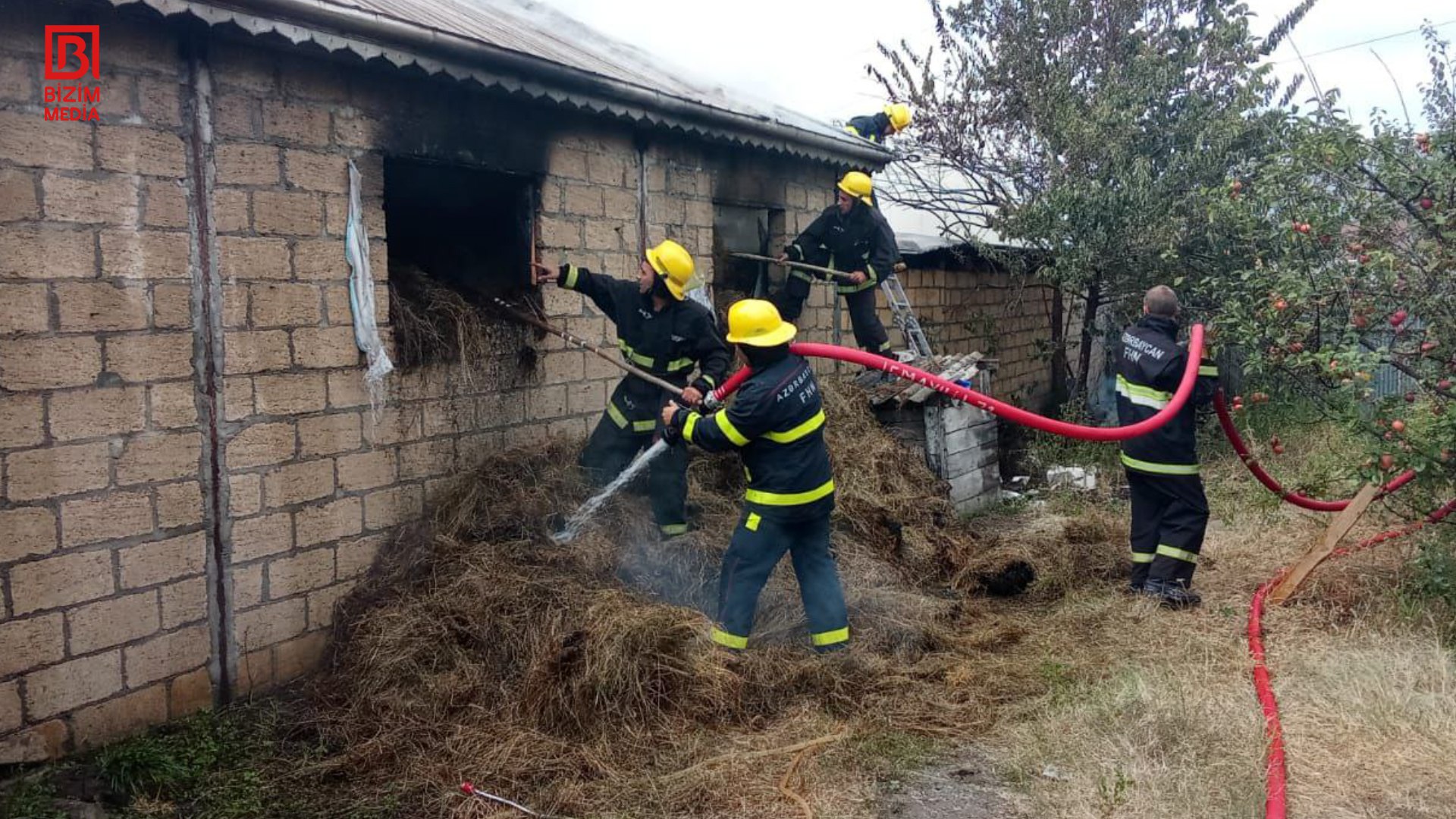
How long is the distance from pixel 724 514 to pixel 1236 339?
3317 mm

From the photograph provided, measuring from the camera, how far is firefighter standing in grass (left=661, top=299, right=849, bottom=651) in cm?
484

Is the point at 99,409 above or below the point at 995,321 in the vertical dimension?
below

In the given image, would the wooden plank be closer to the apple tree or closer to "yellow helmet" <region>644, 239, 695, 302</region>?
the apple tree

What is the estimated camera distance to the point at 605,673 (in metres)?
4.45

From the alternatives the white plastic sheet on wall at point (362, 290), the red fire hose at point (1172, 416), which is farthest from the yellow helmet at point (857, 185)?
the white plastic sheet on wall at point (362, 290)

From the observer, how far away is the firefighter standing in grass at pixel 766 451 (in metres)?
4.84

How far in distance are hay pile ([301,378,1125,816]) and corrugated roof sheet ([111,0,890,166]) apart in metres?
2.25

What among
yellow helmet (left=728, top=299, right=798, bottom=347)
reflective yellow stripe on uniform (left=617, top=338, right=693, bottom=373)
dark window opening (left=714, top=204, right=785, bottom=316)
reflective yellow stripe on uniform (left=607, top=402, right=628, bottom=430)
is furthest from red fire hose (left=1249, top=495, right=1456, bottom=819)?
dark window opening (left=714, top=204, right=785, bottom=316)

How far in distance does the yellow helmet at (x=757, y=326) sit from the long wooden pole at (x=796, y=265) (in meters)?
3.38

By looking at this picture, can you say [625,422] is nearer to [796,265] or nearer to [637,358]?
[637,358]

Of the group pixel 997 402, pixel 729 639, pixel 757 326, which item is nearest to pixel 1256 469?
pixel 997 402

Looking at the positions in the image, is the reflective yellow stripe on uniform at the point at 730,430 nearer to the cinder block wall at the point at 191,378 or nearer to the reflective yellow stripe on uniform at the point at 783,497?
the reflective yellow stripe on uniform at the point at 783,497

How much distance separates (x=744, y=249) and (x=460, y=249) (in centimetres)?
283

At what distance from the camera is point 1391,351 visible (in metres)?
5.17
